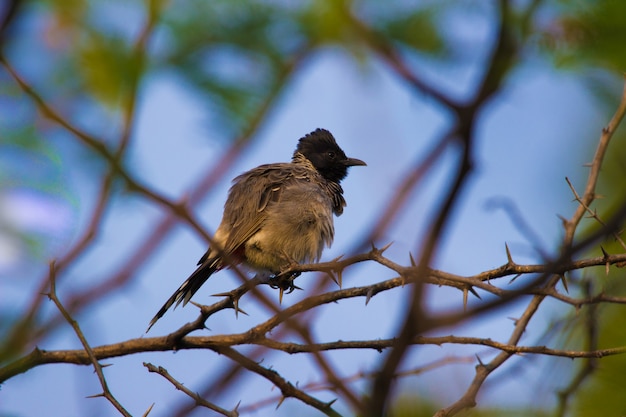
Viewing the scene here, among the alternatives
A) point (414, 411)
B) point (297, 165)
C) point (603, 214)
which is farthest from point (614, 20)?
point (297, 165)

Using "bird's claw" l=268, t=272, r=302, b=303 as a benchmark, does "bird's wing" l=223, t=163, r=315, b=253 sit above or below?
above

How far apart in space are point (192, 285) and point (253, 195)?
1131 millimetres

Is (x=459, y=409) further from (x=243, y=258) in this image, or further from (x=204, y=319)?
(x=243, y=258)

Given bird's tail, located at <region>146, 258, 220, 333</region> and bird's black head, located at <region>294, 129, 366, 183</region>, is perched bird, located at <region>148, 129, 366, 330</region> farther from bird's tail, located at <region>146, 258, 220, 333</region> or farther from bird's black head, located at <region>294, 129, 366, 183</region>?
bird's black head, located at <region>294, 129, 366, 183</region>

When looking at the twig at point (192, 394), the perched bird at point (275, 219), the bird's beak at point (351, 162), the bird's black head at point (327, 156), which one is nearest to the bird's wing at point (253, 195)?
the perched bird at point (275, 219)

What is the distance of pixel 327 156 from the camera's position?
698 cm

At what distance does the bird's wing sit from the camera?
19.2ft

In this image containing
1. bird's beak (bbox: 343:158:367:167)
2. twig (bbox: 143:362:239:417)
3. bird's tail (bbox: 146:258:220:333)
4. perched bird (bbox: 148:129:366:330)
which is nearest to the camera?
twig (bbox: 143:362:239:417)

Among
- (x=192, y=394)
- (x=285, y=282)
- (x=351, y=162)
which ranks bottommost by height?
(x=192, y=394)

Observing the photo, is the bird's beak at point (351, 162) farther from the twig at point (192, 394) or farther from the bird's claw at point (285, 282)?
the twig at point (192, 394)

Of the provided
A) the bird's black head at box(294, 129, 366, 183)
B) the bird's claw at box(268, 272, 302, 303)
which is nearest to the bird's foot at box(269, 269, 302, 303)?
the bird's claw at box(268, 272, 302, 303)

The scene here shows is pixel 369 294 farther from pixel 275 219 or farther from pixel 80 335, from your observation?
pixel 275 219

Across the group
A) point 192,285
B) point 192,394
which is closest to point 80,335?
point 192,394

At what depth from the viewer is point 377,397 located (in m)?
1.45
